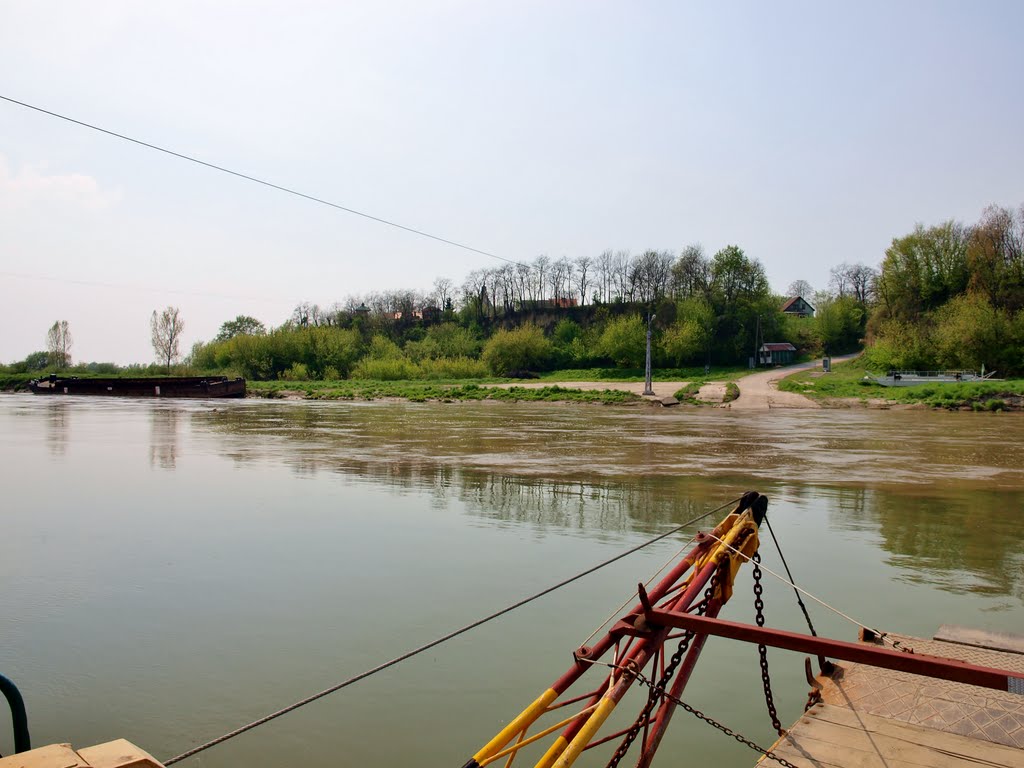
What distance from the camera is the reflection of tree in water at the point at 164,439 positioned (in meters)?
18.3

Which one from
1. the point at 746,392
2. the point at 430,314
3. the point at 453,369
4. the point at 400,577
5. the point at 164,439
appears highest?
the point at 430,314

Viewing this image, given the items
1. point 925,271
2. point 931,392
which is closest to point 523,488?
point 931,392

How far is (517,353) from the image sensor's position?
7756cm

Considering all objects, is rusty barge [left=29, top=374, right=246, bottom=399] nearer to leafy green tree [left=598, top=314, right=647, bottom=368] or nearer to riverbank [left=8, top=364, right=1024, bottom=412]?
riverbank [left=8, top=364, right=1024, bottom=412]

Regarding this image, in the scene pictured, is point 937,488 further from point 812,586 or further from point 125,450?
point 125,450

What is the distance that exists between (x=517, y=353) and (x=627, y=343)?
1259 cm

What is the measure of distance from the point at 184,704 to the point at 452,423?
1076 inches

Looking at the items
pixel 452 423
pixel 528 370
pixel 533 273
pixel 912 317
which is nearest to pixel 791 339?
pixel 912 317

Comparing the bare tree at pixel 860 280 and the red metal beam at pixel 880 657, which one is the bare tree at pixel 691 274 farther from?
the red metal beam at pixel 880 657

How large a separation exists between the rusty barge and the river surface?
41362 mm

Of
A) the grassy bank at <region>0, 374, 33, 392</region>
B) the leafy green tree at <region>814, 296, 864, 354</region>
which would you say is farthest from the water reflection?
the grassy bank at <region>0, 374, 33, 392</region>

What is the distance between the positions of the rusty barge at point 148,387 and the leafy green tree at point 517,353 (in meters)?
26.1

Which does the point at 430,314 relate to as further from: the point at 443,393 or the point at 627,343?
the point at 443,393

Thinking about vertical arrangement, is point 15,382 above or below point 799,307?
below
